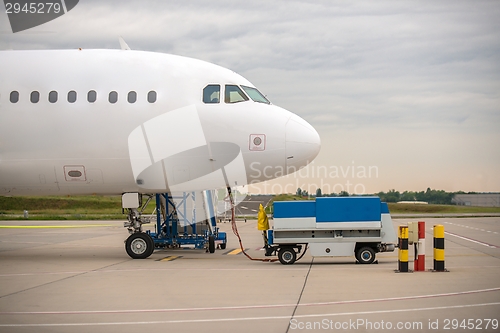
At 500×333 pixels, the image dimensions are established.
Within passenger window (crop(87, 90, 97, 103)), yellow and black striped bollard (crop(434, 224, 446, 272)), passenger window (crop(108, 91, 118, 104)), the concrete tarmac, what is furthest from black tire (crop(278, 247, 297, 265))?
passenger window (crop(87, 90, 97, 103))

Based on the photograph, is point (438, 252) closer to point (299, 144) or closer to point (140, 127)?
point (299, 144)

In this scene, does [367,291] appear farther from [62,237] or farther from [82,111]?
[62,237]

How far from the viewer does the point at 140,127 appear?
18.5m

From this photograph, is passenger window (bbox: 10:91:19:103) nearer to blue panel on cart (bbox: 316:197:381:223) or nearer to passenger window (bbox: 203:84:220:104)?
passenger window (bbox: 203:84:220:104)

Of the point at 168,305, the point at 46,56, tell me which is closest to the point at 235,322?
the point at 168,305

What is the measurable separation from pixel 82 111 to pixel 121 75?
5.30ft

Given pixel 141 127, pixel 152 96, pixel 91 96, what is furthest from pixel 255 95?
pixel 91 96

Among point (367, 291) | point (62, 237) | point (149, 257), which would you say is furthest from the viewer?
point (62, 237)

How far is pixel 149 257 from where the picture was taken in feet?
65.4

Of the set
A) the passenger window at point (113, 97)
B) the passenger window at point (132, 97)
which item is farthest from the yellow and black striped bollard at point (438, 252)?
the passenger window at point (113, 97)

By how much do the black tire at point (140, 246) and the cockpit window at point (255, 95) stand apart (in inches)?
216

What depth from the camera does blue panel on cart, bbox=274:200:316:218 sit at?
1709cm

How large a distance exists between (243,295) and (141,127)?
26.8ft

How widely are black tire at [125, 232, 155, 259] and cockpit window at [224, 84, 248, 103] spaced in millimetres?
5022
